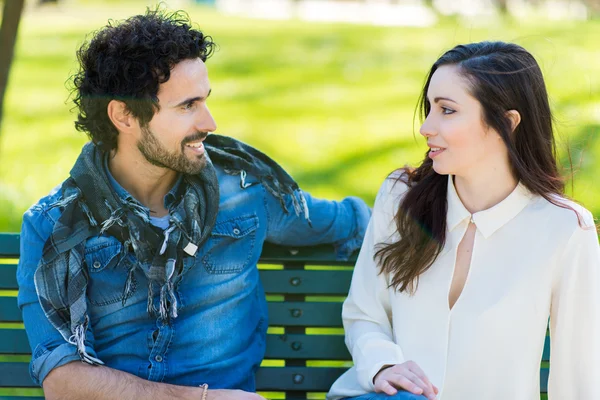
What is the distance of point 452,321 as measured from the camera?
313cm

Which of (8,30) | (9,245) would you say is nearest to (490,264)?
(9,245)

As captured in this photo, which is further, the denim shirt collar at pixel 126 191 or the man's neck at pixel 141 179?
the man's neck at pixel 141 179

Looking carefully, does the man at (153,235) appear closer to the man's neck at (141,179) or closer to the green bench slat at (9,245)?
the man's neck at (141,179)

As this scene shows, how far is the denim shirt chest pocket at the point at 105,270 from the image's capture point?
3.23 meters

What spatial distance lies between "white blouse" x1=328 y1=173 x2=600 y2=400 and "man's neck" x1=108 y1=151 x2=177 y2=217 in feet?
3.15

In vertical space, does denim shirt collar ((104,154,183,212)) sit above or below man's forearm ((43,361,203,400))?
above

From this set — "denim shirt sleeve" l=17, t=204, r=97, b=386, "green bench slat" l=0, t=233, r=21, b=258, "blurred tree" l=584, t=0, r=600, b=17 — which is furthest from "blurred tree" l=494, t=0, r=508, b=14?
"denim shirt sleeve" l=17, t=204, r=97, b=386

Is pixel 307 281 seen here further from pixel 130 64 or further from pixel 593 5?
pixel 593 5

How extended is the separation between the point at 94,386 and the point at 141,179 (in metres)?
0.83

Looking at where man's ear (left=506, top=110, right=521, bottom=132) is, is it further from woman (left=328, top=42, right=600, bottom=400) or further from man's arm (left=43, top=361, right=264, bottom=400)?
man's arm (left=43, top=361, right=264, bottom=400)

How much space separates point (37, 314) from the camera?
313 centimetres

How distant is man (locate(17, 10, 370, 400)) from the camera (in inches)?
123

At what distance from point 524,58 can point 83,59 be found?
1.69m

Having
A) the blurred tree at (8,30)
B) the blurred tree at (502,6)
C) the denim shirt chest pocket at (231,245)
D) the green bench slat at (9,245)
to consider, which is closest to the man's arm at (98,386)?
the denim shirt chest pocket at (231,245)
